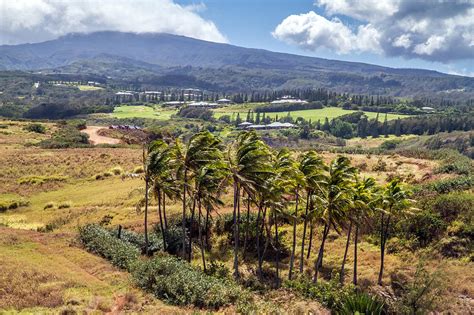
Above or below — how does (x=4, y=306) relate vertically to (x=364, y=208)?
below

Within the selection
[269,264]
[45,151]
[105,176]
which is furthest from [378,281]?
[45,151]

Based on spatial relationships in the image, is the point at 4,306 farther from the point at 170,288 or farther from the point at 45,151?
the point at 45,151

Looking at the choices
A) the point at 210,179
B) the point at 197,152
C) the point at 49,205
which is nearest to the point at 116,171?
the point at 49,205

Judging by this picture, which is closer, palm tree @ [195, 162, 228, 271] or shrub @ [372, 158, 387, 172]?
palm tree @ [195, 162, 228, 271]

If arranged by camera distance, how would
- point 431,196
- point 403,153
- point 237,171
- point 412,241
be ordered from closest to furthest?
point 237,171 → point 412,241 → point 431,196 → point 403,153

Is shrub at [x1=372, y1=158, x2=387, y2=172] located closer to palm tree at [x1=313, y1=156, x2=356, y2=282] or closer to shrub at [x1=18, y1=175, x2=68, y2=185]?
palm tree at [x1=313, y1=156, x2=356, y2=282]

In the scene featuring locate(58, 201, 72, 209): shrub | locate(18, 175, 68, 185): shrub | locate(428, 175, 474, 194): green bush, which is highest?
locate(428, 175, 474, 194): green bush

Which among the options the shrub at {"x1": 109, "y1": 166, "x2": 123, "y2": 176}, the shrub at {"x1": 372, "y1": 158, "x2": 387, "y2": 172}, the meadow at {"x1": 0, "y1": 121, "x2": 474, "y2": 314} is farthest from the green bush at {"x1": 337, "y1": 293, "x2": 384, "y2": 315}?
the shrub at {"x1": 109, "y1": 166, "x2": 123, "y2": 176}

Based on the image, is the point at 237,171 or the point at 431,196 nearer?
the point at 237,171
